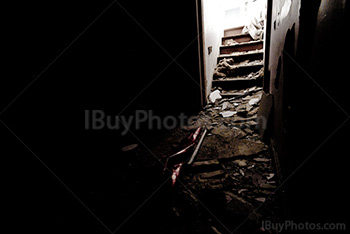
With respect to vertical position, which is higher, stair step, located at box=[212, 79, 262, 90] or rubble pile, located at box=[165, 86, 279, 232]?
stair step, located at box=[212, 79, 262, 90]

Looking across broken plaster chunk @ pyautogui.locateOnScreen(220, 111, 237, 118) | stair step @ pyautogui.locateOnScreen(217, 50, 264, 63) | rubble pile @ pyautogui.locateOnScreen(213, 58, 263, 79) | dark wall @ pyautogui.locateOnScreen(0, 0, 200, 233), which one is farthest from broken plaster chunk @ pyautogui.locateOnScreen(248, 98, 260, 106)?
stair step @ pyautogui.locateOnScreen(217, 50, 264, 63)

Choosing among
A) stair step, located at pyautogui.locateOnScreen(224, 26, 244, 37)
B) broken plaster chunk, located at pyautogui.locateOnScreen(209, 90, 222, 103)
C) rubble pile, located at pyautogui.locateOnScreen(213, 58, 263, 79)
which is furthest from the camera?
stair step, located at pyautogui.locateOnScreen(224, 26, 244, 37)

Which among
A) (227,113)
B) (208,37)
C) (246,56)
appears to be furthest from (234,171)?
(246,56)

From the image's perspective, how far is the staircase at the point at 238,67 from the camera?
5363mm

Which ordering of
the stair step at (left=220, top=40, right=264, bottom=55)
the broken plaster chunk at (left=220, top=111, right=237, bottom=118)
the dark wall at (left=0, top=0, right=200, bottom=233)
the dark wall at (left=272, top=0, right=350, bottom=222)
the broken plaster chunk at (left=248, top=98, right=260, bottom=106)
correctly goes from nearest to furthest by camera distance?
the dark wall at (left=272, top=0, right=350, bottom=222), the dark wall at (left=0, top=0, right=200, bottom=233), the broken plaster chunk at (left=220, top=111, right=237, bottom=118), the broken plaster chunk at (left=248, top=98, right=260, bottom=106), the stair step at (left=220, top=40, right=264, bottom=55)

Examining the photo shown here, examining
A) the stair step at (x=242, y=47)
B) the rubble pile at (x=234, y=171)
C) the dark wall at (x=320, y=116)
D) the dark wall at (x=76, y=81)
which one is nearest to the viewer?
the dark wall at (x=320, y=116)

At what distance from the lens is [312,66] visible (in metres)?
1.16

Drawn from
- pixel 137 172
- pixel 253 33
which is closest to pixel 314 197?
pixel 137 172

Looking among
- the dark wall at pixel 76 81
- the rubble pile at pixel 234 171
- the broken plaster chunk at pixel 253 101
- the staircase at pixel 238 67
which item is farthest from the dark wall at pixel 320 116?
the staircase at pixel 238 67

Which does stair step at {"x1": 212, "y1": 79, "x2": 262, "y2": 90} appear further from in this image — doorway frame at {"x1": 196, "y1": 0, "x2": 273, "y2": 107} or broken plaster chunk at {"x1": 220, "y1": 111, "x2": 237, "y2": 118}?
broken plaster chunk at {"x1": 220, "y1": 111, "x2": 237, "y2": 118}

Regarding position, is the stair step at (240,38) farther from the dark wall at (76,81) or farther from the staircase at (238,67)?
the dark wall at (76,81)

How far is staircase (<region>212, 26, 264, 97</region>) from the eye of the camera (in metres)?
5.36

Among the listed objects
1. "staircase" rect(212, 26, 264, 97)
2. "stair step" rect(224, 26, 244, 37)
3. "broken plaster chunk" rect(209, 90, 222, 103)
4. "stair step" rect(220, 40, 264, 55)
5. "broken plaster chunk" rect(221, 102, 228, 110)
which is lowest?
"broken plaster chunk" rect(221, 102, 228, 110)

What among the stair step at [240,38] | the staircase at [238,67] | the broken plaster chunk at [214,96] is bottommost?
the broken plaster chunk at [214,96]
